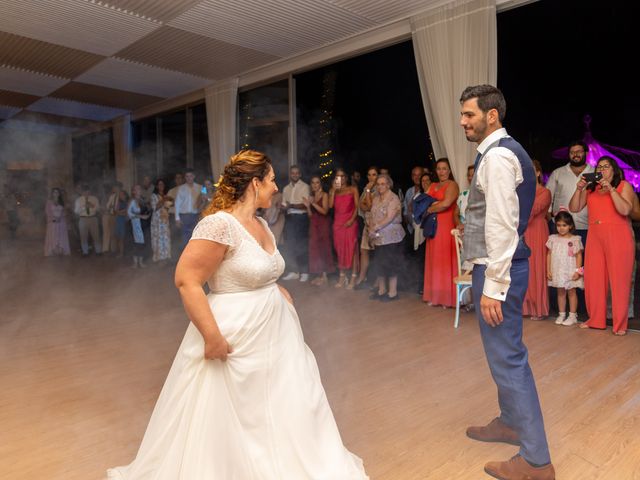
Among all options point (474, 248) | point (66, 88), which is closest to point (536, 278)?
point (474, 248)

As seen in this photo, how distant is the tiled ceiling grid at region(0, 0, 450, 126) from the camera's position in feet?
16.8

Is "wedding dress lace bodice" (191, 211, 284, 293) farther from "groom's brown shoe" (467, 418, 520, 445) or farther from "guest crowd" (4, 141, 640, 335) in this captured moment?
"guest crowd" (4, 141, 640, 335)

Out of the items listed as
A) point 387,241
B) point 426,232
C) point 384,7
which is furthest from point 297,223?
point 384,7

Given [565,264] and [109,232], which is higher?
[109,232]

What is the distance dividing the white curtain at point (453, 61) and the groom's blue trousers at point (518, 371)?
3.33m

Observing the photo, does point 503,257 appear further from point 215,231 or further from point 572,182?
point 572,182

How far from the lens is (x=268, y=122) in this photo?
7738 millimetres

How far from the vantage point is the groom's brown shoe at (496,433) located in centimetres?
207

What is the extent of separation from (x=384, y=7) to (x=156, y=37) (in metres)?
2.81

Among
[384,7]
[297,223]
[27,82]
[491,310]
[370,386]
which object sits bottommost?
[370,386]

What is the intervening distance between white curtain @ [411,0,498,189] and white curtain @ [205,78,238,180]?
11.9 ft

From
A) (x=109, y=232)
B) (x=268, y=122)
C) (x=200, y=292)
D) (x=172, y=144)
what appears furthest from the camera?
(x=172, y=144)

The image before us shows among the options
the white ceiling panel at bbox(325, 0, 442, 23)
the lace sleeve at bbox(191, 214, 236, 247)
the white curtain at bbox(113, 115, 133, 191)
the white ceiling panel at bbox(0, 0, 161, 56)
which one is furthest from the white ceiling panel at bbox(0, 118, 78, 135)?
the lace sleeve at bbox(191, 214, 236, 247)

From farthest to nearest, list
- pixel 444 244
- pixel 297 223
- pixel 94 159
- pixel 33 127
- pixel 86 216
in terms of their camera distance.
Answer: pixel 33 127 < pixel 94 159 < pixel 86 216 < pixel 297 223 < pixel 444 244
